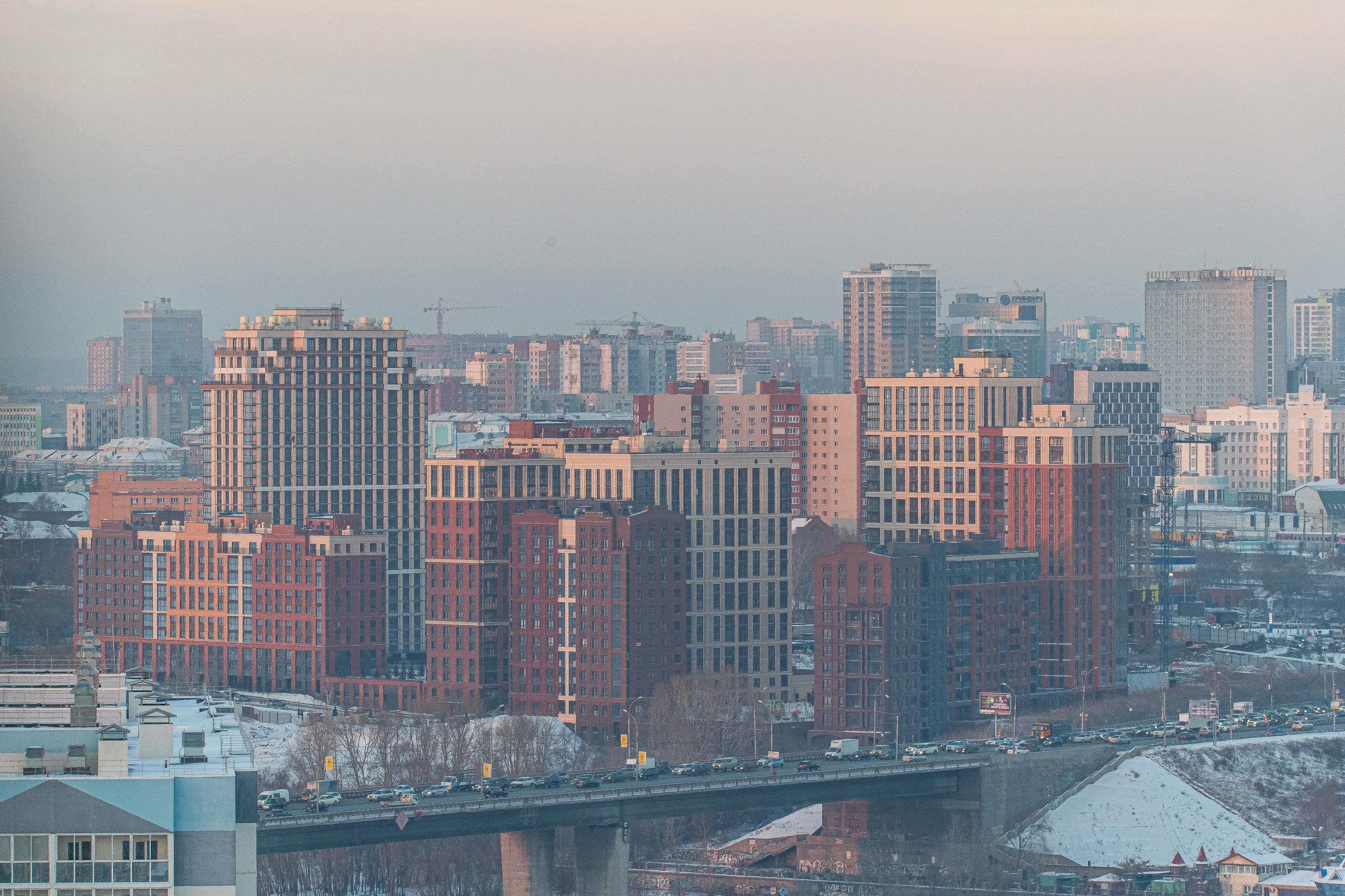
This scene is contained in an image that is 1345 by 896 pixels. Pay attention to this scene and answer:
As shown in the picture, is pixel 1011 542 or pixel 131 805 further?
pixel 1011 542

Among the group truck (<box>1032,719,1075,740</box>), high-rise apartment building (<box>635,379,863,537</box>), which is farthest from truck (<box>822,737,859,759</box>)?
high-rise apartment building (<box>635,379,863,537</box>)

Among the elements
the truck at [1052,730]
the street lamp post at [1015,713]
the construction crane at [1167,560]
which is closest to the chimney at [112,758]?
the street lamp post at [1015,713]

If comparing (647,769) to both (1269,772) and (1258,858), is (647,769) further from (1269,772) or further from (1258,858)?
(1269,772)

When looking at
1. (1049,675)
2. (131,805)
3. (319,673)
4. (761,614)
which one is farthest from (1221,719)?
(131,805)

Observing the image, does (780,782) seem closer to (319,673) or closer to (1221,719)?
(1221,719)

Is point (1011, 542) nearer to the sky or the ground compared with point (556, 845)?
nearer to the sky

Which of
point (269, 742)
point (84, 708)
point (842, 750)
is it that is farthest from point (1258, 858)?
point (84, 708)
